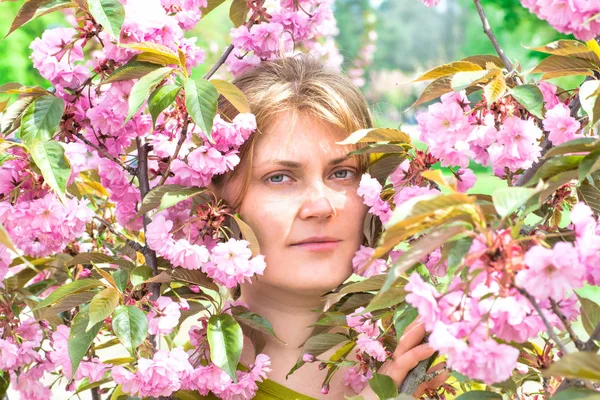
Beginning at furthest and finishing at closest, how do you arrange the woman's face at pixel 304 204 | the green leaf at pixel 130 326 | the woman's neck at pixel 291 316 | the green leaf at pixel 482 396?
the woman's neck at pixel 291 316
the woman's face at pixel 304 204
the green leaf at pixel 130 326
the green leaf at pixel 482 396

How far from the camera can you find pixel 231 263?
1.40 meters

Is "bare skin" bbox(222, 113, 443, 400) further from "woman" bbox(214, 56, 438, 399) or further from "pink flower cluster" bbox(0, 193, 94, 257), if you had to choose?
"pink flower cluster" bbox(0, 193, 94, 257)

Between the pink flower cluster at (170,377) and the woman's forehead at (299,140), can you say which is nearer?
the pink flower cluster at (170,377)

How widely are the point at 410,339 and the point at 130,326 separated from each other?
1.47ft

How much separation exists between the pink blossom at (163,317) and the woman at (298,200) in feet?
0.87

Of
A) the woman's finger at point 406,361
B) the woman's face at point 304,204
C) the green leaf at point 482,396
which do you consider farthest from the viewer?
the woman's face at point 304,204

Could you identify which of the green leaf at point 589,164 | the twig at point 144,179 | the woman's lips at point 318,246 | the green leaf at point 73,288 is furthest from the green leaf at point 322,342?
the green leaf at point 589,164

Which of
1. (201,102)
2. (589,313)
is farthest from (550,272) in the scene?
(201,102)

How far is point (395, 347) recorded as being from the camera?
1.47 metres

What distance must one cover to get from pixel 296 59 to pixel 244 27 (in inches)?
8.1

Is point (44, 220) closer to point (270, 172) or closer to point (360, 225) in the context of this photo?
point (270, 172)

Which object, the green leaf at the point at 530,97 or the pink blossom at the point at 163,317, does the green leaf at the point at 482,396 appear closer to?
the green leaf at the point at 530,97

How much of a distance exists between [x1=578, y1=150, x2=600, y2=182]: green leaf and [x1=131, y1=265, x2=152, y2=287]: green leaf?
74cm

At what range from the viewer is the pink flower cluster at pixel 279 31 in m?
1.62
